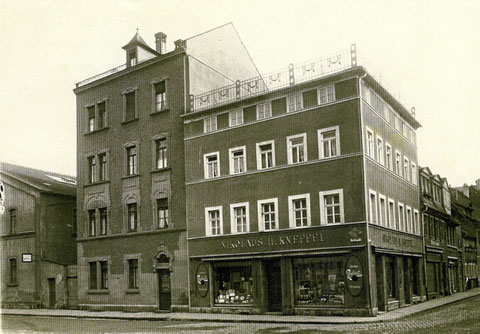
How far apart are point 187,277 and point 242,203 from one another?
577 centimetres

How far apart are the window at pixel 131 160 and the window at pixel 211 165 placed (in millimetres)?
6114

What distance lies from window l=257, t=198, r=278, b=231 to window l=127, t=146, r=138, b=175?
34.3 feet

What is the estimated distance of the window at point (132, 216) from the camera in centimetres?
3662

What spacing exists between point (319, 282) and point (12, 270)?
26.3 metres

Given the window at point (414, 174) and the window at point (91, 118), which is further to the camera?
the window at point (91, 118)

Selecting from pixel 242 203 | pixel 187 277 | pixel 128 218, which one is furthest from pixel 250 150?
pixel 128 218

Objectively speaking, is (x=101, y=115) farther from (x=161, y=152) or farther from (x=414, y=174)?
(x=414, y=174)

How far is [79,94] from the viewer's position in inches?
1608

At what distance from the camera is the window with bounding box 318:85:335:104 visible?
28.6m

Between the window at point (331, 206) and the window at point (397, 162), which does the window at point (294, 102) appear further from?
the window at point (397, 162)

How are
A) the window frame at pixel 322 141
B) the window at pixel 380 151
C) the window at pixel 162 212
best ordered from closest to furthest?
1. the window frame at pixel 322 141
2. the window at pixel 380 151
3. the window at pixel 162 212

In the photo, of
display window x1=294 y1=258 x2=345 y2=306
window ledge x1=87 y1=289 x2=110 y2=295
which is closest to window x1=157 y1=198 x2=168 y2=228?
window ledge x1=87 y1=289 x2=110 y2=295

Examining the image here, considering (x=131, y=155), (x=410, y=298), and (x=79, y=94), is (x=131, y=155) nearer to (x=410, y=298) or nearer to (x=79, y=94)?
(x=79, y=94)

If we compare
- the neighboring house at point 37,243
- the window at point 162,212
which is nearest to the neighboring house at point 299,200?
the window at point 162,212
